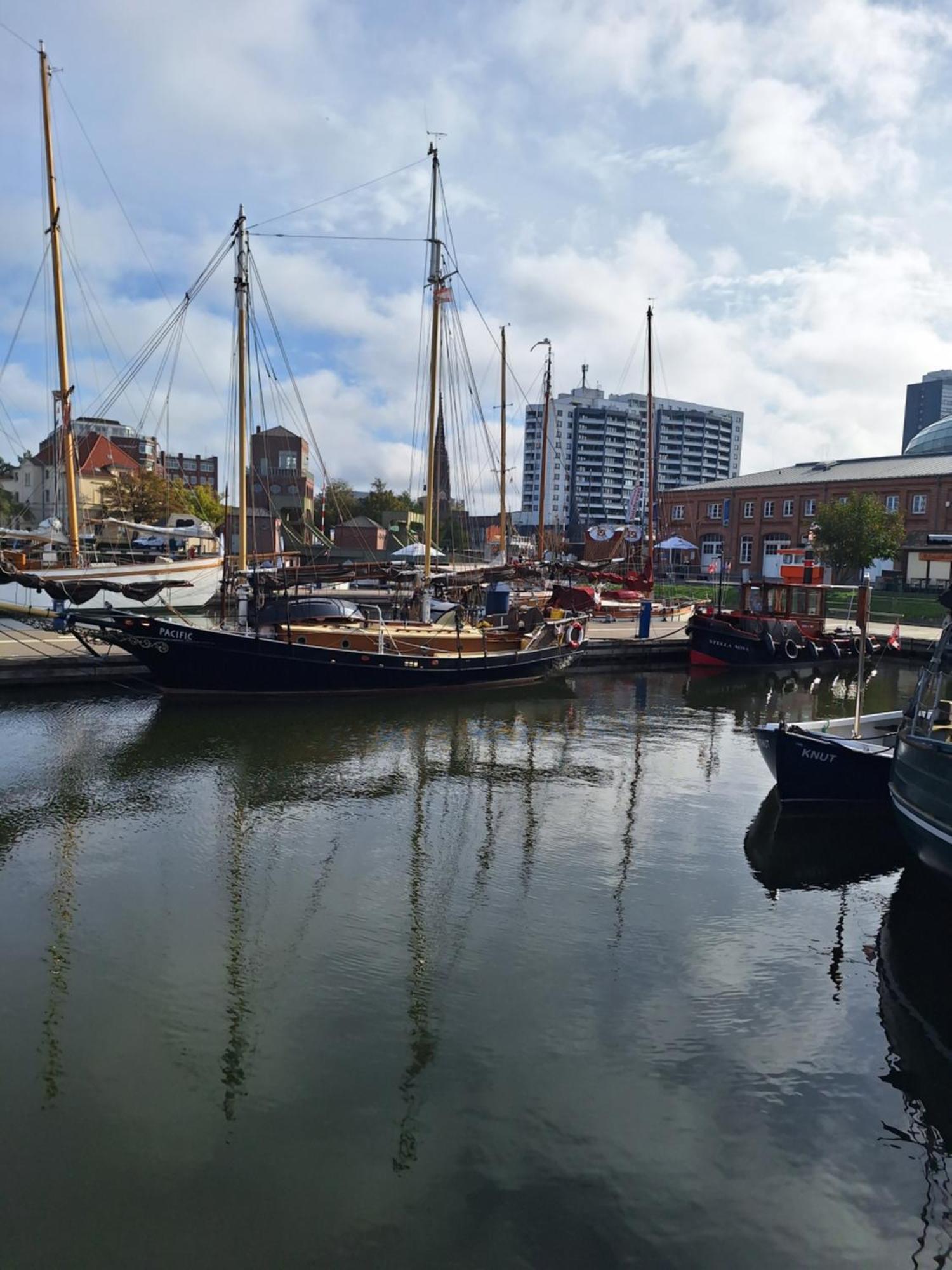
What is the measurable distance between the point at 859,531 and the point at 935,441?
1633 inches

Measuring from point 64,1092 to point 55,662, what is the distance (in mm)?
19177

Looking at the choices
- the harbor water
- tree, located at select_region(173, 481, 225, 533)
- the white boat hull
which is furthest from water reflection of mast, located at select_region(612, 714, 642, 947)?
tree, located at select_region(173, 481, 225, 533)

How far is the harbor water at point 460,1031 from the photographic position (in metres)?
5.71

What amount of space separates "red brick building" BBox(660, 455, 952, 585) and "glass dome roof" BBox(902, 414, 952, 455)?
13.0m

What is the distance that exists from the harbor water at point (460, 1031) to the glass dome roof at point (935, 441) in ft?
278

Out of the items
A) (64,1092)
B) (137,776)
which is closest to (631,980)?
(64,1092)

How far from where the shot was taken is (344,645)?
24.4 meters

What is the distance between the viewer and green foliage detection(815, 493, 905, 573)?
55188 mm

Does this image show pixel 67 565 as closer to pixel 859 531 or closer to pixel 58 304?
pixel 58 304

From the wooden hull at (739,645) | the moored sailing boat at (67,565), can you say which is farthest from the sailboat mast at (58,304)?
the wooden hull at (739,645)

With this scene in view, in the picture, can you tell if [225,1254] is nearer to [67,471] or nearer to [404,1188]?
[404,1188]

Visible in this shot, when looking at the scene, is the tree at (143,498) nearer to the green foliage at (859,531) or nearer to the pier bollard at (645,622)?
the pier bollard at (645,622)

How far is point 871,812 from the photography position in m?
14.8

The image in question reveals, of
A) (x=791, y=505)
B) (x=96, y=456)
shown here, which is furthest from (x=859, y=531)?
(x=96, y=456)
